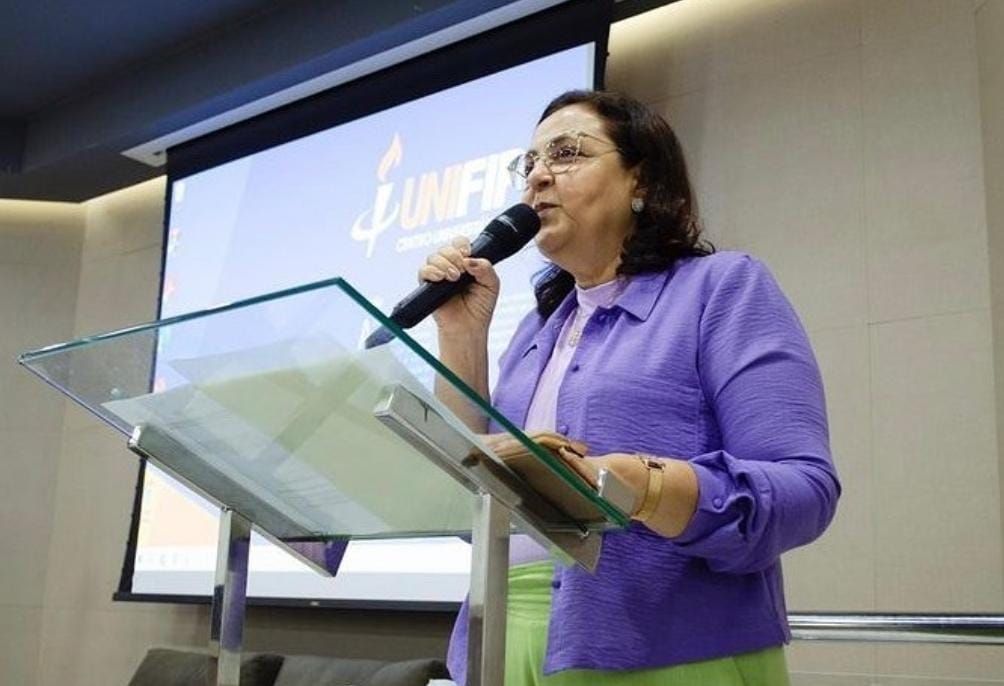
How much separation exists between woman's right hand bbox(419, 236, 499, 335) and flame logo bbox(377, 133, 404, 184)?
2.97m

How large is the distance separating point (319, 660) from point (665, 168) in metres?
2.77

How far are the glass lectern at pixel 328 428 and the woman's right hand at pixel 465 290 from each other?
28cm

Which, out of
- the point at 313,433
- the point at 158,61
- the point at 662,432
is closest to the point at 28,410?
the point at 158,61

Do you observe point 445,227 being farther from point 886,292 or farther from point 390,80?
point 886,292

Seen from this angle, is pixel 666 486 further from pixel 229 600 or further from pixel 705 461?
pixel 229 600

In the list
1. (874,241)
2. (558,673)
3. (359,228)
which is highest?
(359,228)

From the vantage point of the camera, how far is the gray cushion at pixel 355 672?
3.33m

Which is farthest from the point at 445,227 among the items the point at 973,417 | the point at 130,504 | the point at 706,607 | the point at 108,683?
the point at 706,607

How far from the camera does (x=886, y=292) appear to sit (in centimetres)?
313

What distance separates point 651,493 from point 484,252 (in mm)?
537

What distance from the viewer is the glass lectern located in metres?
0.80

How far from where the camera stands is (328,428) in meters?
0.89

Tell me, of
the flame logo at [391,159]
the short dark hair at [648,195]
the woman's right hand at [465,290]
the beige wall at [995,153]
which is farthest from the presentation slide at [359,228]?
the woman's right hand at [465,290]

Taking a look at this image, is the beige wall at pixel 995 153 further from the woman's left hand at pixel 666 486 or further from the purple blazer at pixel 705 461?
the woman's left hand at pixel 666 486
